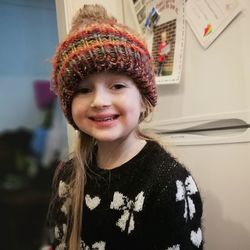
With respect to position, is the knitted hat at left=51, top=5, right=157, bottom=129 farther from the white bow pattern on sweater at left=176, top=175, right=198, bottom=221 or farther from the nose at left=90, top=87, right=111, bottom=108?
the white bow pattern on sweater at left=176, top=175, right=198, bottom=221

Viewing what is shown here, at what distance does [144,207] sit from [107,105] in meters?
0.24

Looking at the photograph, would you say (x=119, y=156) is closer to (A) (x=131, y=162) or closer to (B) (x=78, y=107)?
(A) (x=131, y=162)

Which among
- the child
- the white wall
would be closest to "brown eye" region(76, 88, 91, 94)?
the child

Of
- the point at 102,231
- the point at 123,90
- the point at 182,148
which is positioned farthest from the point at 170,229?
the point at 182,148

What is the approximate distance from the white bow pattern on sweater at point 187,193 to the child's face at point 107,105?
6.8 inches

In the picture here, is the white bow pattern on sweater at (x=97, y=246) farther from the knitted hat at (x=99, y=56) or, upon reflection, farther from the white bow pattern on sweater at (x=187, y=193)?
the knitted hat at (x=99, y=56)

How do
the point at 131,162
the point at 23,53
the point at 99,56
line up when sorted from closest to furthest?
the point at 99,56 → the point at 131,162 → the point at 23,53

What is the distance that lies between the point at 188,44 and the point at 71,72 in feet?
1.57

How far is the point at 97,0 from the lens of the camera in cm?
133

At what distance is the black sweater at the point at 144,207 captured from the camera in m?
0.76

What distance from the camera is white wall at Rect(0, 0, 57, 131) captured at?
136 centimetres

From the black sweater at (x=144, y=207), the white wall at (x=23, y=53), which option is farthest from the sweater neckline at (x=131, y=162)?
the white wall at (x=23, y=53)

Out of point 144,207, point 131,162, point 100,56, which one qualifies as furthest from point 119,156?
point 100,56

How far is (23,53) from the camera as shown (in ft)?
4.57
